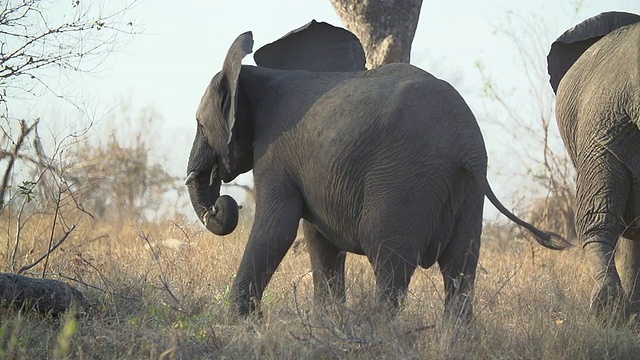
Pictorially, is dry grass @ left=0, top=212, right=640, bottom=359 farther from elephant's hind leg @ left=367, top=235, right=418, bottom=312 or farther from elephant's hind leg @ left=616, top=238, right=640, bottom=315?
elephant's hind leg @ left=616, top=238, right=640, bottom=315

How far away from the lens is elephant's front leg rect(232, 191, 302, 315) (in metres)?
6.98

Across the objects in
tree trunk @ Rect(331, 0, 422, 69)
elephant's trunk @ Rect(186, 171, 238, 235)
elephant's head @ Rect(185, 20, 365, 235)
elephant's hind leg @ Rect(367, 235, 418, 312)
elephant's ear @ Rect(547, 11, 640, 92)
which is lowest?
elephant's hind leg @ Rect(367, 235, 418, 312)

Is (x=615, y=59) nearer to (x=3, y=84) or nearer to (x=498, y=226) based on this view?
(x=3, y=84)

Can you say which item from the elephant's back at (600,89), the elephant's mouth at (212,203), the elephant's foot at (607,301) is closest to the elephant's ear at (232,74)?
the elephant's mouth at (212,203)

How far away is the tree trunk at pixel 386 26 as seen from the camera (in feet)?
35.1

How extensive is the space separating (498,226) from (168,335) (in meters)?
8.63

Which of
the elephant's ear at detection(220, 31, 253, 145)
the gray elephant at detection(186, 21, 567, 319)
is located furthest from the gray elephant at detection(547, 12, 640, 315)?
the elephant's ear at detection(220, 31, 253, 145)

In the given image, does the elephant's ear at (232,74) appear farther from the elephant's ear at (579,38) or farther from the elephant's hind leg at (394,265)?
the elephant's ear at (579,38)

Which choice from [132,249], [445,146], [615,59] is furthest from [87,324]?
[132,249]

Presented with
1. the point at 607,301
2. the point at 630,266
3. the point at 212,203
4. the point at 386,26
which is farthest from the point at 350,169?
the point at 386,26

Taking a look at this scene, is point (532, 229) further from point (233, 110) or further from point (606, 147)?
point (233, 110)

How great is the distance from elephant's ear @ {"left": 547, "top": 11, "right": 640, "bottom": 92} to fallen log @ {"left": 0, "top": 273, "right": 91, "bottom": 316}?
13.8ft

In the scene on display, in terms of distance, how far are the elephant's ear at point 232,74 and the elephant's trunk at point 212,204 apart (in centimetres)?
48

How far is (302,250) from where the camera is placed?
38.0 feet
